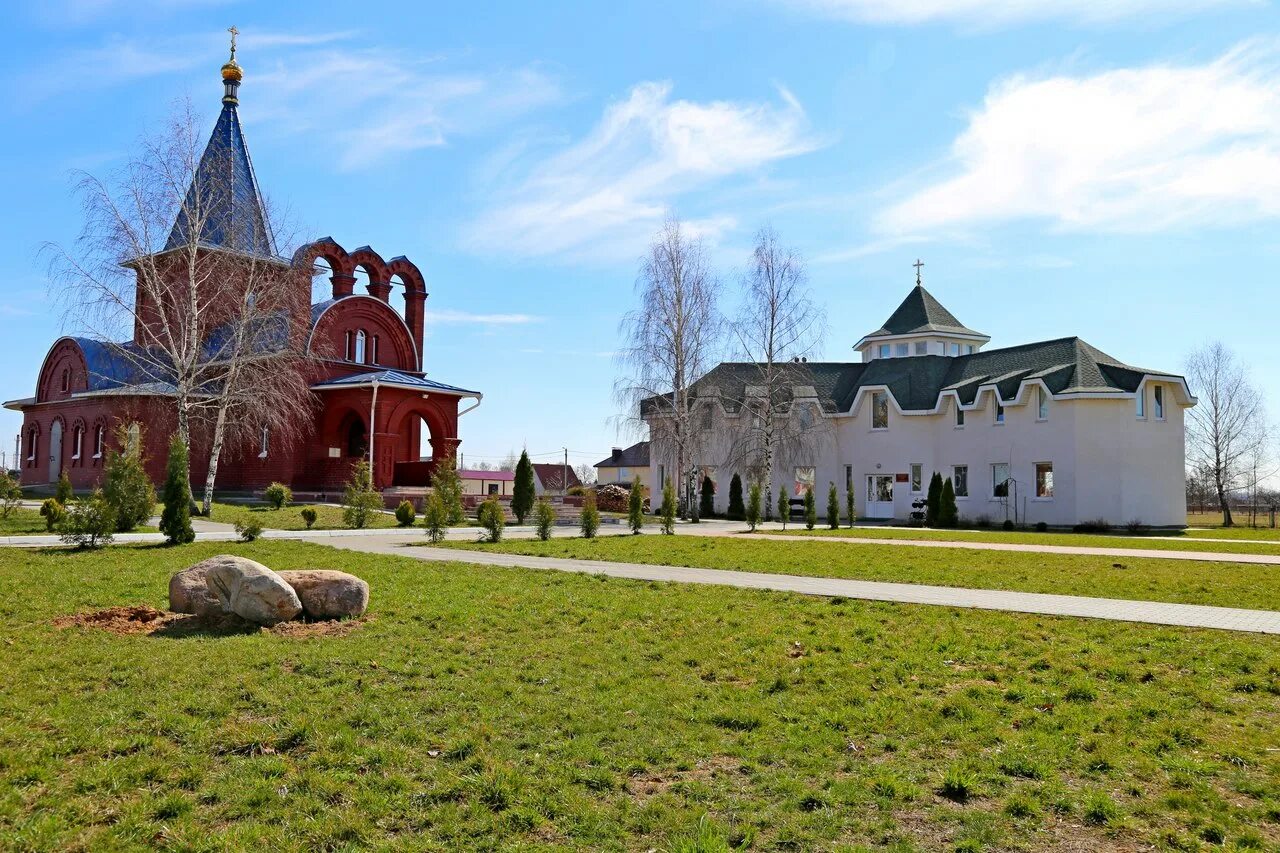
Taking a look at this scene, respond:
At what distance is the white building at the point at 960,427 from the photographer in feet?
98.7

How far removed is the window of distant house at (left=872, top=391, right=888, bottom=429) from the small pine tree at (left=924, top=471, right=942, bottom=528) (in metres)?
4.22

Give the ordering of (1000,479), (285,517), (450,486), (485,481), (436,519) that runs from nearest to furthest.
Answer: (436,519), (450,486), (285,517), (1000,479), (485,481)

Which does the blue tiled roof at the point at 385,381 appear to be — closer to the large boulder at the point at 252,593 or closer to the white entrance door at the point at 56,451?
the white entrance door at the point at 56,451

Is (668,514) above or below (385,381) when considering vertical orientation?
below

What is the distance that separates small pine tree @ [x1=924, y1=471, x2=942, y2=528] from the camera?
31.7 m

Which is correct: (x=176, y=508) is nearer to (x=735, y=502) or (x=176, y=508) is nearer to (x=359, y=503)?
(x=359, y=503)

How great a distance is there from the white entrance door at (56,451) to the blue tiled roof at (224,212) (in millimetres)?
10613

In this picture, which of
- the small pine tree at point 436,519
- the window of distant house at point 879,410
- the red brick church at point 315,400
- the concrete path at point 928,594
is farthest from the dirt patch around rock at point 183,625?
the window of distant house at point 879,410

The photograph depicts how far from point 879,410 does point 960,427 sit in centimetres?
332

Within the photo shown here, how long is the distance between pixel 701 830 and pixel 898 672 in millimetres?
3332

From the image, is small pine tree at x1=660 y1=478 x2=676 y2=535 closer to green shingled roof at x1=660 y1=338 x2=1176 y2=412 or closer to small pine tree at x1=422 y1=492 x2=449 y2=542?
small pine tree at x1=422 y1=492 x2=449 y2=542

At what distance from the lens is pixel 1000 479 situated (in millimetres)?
32688

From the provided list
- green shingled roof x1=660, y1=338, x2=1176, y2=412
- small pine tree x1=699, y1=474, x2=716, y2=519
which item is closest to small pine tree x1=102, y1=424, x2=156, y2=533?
green shingled roof x1=660, y1=338, x2=1176, y2=412

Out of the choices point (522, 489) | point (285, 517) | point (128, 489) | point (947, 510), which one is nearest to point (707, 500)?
point (947, 510)
